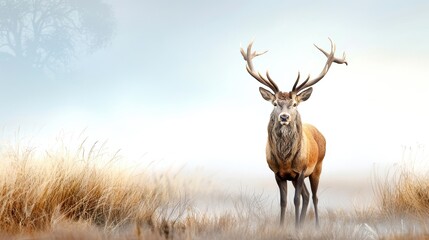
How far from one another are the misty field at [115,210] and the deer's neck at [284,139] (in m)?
0.78

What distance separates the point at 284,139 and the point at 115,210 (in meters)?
2.10

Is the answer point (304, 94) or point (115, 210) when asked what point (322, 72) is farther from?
point (115, 210)

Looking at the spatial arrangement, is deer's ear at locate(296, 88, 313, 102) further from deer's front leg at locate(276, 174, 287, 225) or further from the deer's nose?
deer's front leg at locate(276, 174, 287, 225)

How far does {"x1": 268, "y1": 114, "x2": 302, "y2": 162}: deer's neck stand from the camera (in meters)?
7.24

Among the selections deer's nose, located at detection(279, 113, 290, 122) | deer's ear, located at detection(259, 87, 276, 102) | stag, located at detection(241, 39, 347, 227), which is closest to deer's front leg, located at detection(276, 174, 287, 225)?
stag, located at detection(241, 39, 347, 227)

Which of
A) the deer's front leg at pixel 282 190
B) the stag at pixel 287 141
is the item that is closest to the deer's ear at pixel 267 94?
the stag at pixel 287 141

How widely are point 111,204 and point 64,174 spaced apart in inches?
25.2

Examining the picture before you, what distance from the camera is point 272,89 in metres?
7.49

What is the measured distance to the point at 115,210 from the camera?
22.7ft

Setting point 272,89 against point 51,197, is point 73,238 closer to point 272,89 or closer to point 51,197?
point 51,197

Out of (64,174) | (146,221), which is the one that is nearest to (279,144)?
(146,221)

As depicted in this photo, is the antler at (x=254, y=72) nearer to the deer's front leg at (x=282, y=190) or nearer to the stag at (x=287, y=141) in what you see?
the stag at (x=287, y=141)

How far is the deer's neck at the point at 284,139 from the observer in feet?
23.8

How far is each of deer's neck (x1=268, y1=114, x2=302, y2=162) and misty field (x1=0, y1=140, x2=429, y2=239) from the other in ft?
2.56
